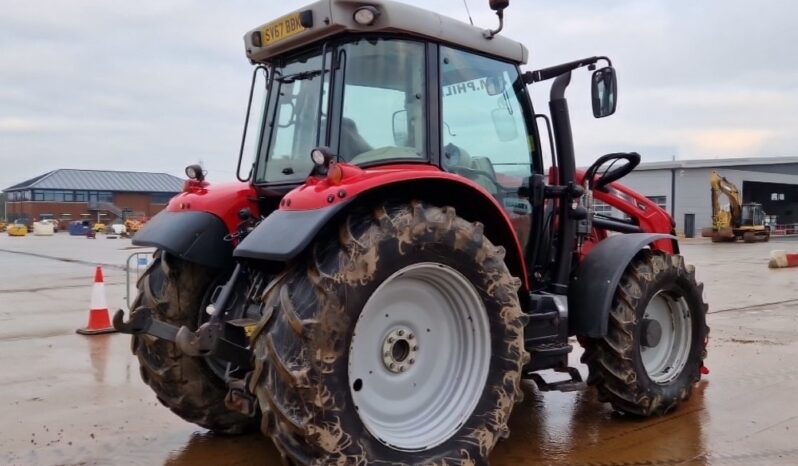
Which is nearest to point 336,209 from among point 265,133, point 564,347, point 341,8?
point 341,8

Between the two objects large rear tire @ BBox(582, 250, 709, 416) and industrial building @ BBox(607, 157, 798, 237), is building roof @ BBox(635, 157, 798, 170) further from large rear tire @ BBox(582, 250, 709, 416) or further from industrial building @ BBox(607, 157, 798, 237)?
large rear tire @ BBox(582, 250, 709, 416)

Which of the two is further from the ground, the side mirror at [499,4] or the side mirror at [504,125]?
the side mirror at [499,4]

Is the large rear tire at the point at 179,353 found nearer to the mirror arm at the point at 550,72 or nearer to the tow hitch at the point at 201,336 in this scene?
the tow hitch at the point at 201,336

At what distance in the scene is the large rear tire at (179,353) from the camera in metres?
4.26

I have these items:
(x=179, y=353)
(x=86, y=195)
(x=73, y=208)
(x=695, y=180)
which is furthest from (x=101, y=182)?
(x=179, y=353)

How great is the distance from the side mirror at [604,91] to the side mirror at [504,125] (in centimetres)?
57

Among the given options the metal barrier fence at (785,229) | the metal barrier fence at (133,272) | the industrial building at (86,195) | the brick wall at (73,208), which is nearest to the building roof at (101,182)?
the industrial building at (86,195)

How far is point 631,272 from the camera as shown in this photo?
15.7 feet

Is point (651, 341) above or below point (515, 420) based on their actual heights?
above

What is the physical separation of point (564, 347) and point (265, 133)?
92.5 inches

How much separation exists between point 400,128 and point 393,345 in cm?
123

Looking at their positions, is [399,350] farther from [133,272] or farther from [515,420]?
[133,272]

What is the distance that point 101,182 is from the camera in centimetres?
7688

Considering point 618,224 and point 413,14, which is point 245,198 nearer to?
point 413,14
